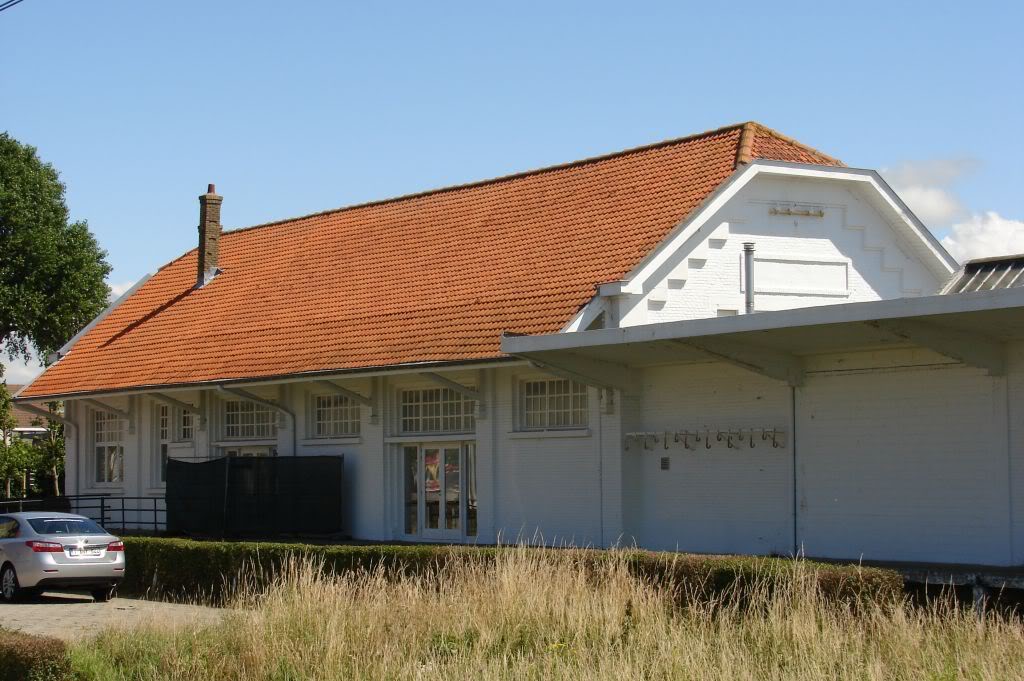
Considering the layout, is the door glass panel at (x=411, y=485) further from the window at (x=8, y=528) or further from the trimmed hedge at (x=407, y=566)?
the window at (x=8, y=528)

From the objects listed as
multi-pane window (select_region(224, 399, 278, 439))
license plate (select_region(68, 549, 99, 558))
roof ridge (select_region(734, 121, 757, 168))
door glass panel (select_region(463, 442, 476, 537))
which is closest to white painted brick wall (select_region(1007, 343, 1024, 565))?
roof ridge (select_region(734, 121, 757, 168))

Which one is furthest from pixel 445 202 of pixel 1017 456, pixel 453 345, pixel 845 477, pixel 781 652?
pixel 781 652

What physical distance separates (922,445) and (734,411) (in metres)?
3.22

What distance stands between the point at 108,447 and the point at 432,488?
11.6 meters

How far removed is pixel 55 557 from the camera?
23.0 m

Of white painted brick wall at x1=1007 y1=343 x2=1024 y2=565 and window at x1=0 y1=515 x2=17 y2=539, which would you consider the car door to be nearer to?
window at x1=0 y1=515 x2=17 y2=539

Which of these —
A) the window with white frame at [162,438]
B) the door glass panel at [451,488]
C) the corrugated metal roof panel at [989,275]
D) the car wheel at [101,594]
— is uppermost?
the corrugated metal roof panel at [989,275]

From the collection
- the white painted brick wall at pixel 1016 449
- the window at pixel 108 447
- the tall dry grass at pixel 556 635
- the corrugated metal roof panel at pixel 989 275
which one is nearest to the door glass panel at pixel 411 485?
the tall dry grass at pixel 556 635

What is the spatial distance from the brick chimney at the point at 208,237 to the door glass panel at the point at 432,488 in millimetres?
11467

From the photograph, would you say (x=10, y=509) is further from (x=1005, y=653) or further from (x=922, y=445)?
(x=1005, y=653)

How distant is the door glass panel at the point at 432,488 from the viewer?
2597 cm

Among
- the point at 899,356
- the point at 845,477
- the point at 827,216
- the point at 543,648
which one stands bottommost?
the point at 543,648

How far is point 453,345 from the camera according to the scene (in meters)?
24.1

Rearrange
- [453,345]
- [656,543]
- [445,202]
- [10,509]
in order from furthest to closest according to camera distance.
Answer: [10,509] → [445,202] → [453,345] → [656,543]
